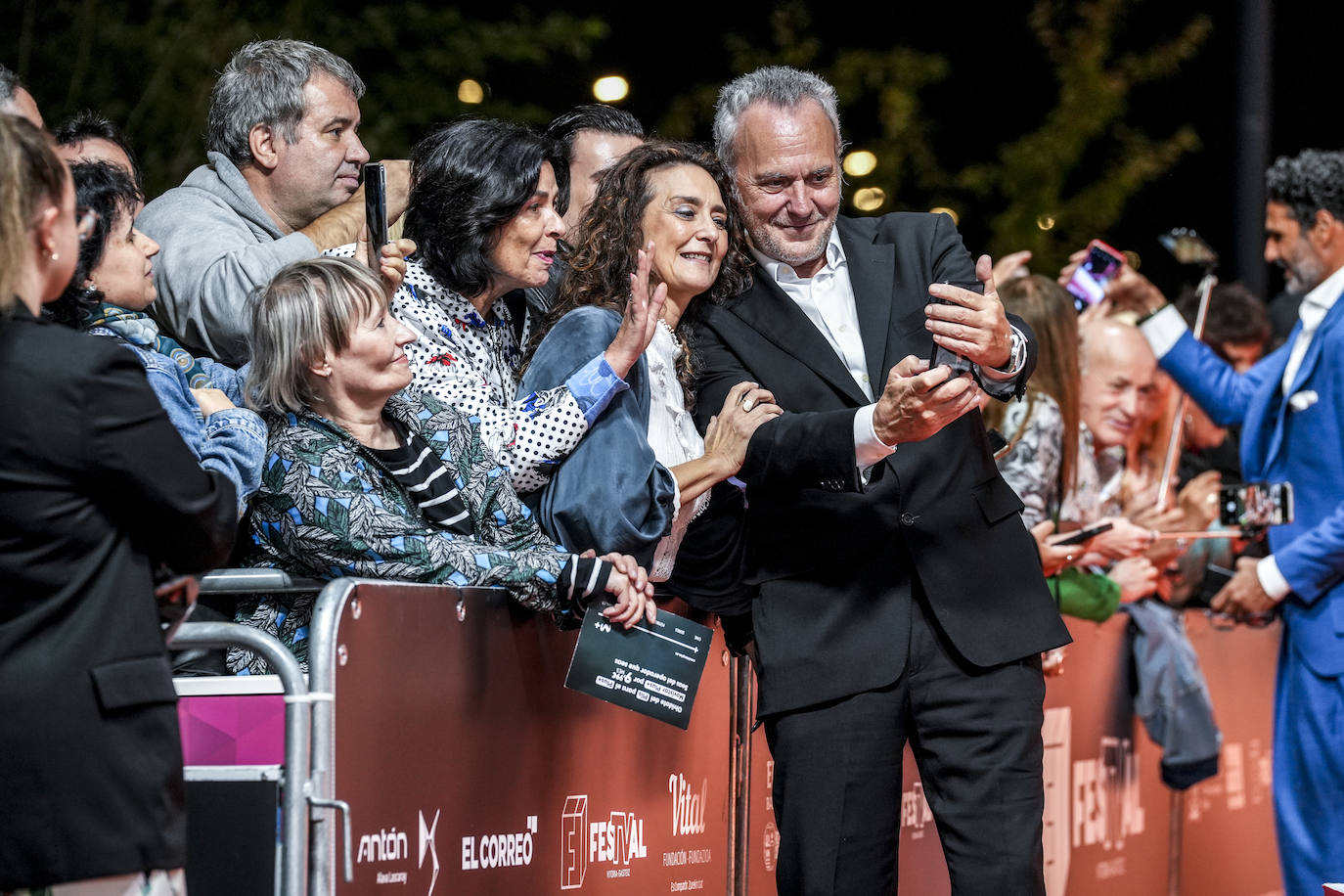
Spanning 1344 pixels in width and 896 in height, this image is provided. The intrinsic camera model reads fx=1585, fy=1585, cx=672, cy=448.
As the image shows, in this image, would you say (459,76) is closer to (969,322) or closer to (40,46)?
(40,46)

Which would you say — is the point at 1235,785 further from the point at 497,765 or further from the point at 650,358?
the point at 497,765

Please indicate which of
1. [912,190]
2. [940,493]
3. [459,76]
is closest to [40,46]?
[459,76]

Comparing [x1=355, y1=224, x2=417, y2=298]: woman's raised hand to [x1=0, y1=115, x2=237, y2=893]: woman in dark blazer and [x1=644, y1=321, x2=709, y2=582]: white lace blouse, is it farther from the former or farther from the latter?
[x1=0, y1=115, x2=237, y2=893]: woman in dark blazer

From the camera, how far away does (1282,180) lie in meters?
5.95

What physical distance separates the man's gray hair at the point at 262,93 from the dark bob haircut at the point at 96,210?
1.09 m

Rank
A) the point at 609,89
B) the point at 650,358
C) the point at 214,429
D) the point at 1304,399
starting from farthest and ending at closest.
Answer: the point at 609,89, the point at 1304,399, the point at 650,358, the point at 214,429

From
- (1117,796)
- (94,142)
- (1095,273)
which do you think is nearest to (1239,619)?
(1117,796)

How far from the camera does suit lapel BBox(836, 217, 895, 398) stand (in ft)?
12.5

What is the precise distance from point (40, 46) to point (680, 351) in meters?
7.18

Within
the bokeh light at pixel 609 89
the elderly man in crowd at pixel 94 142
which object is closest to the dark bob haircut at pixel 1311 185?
the elderly man in crowd at pixel 94 142

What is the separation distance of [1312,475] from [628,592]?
9.66ft

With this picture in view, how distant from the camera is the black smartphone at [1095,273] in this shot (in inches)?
240

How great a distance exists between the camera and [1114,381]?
251 inches

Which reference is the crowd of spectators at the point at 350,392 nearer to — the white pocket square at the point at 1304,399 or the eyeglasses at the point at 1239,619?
the white pocket square at the point at 1304,399
